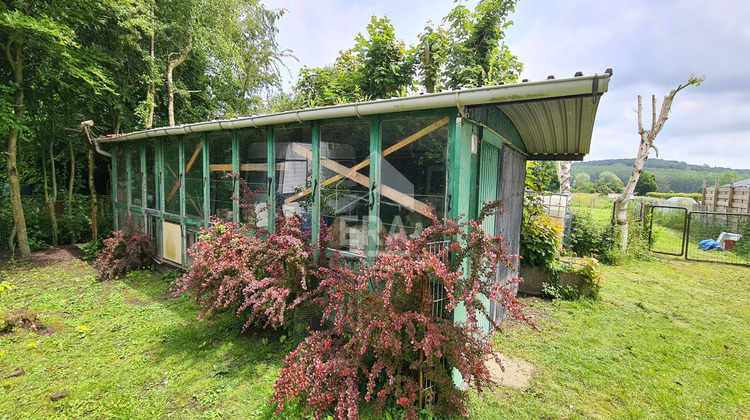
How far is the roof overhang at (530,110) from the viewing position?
196 centimetres

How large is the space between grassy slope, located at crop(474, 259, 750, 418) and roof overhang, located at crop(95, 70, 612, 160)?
7.71ft

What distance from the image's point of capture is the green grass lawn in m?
2.48

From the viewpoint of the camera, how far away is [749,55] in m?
9.25

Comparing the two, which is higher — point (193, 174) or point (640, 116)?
point (640, 116)

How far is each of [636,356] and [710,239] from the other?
8.13m

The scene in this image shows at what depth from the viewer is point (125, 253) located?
554cm

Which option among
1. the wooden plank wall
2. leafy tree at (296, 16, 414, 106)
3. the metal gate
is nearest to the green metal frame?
leafy tree at (296, 16, 414, 106)

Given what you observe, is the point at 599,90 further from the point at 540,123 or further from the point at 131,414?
the point at 131,414

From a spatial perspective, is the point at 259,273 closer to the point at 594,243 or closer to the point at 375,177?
the point at 375,177

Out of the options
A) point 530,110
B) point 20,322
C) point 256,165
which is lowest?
point 20,322

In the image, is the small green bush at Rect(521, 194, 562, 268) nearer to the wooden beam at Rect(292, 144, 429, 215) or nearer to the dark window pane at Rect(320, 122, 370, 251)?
the wooden beam at Rect(292, 144, 429, 215)

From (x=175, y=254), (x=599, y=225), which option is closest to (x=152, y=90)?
(x=175, y=254)

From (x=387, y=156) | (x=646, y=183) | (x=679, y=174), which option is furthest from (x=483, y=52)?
(x=679, y=174)

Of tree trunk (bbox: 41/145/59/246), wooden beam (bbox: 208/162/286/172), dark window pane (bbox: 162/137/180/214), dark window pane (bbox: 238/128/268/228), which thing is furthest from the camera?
tree trunk (bbox: 41/145/59/246)
